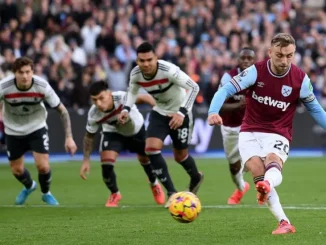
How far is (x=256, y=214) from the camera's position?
40.9ft

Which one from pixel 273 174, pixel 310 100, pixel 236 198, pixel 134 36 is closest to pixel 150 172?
pixel 236 198

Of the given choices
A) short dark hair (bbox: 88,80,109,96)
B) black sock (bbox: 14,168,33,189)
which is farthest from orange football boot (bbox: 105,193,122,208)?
short dark hair (bbox: 88,80,109,96)

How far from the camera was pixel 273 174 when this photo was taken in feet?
32.9

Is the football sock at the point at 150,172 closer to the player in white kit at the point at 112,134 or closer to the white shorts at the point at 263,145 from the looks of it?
the player in white kit at the point at 112,134

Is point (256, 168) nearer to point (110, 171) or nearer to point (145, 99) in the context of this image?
point (145, 99)

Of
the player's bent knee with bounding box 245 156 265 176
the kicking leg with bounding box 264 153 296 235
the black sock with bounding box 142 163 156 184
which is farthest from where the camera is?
the black sock with bounding box 142 163 156 184

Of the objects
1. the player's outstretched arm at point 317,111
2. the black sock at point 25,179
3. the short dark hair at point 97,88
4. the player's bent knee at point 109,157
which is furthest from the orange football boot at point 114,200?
the player's outstretched arm at point 317,111

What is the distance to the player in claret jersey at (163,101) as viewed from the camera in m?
13.7

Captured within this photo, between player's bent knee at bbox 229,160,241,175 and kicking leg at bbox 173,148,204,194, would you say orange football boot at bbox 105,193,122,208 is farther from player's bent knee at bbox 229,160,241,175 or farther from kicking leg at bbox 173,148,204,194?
player's bent knee at bbox 229,160,241,175

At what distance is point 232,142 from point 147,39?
13.4 m

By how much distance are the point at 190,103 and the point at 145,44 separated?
42.9 inches

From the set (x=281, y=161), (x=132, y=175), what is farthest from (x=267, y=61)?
(x=132, y=175)

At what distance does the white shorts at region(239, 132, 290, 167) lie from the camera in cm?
1045

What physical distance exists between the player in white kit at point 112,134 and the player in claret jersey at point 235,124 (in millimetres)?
1157
